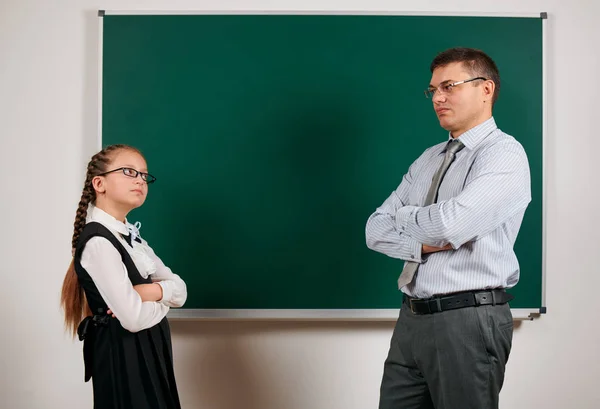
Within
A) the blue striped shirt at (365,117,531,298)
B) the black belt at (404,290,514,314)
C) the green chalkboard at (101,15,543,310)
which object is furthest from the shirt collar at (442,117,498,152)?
the green chalkboard at (101,15,543,310)

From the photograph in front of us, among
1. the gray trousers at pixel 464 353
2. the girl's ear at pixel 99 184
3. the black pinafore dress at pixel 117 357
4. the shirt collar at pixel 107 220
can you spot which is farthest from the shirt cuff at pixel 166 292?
the gray trousers at pixel 464 353

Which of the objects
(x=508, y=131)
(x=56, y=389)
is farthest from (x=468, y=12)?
(x=56, y=389)

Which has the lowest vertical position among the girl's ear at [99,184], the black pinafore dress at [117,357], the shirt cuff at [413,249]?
the black pinafore dress at [117,357]

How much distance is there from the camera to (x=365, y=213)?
2.79 m

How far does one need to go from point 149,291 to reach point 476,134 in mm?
1255

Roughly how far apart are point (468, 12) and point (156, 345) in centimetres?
217

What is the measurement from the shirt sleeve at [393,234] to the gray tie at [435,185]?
0.04 meters

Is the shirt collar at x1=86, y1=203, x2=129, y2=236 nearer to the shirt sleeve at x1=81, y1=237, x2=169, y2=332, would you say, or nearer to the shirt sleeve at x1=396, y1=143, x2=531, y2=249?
the shirt sleeve at x1=81, y1=237, x2=169, y2=332

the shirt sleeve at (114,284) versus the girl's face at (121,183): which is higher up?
the girl's face at (121,183)

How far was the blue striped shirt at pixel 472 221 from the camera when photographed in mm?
1748

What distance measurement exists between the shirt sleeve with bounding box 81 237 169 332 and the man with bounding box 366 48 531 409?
873mm

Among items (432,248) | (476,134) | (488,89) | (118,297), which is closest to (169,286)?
(118,297)

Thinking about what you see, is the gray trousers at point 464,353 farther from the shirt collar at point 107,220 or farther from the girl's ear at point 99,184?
the girl's ear at point 99,184

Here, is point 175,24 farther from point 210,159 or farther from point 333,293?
point 333,293
